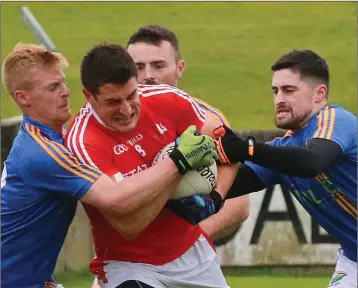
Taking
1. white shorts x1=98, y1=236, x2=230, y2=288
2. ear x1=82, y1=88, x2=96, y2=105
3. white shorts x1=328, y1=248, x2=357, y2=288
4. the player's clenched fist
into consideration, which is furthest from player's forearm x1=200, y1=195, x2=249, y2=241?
ear x1=82, y1=88, x2=96, y2=105

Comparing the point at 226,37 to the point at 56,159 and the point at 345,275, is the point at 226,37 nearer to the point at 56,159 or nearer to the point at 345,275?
the point at 345,275

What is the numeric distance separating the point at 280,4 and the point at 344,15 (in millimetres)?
2055

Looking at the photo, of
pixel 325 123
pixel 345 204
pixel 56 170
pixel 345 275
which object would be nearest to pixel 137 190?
pixel 56 170

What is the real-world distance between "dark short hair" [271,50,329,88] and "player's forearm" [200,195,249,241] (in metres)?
1.22

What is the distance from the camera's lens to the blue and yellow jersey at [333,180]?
24.7 feet

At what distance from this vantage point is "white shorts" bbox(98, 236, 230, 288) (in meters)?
7.20

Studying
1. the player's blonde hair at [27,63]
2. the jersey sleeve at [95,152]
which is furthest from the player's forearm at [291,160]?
the player's blonde hair at [27,63]

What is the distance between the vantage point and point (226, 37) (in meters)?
24.8

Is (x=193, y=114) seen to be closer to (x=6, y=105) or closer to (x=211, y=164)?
(x=211, y=164)

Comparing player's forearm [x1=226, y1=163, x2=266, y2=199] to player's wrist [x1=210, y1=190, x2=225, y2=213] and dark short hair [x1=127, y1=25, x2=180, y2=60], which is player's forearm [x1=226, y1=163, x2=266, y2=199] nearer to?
player's wrist [x1=210, y1=190, x2=225, y2=213]

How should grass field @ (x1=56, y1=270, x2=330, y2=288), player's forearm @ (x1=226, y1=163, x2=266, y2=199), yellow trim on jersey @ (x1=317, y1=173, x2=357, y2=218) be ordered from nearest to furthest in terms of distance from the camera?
yellow trim on jersey @ (x1=317, y1=173, x2=357, y2=218) < player's forearm @ (x1=226, y1=163, x2=266, y2=199) < grass field @ (x1=56, y1=270, x2=330, y2=288)

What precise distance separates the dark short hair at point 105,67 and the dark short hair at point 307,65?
4.19ft

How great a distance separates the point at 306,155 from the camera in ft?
23.4

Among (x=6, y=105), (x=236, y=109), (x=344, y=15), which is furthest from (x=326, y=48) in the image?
(x=6, y=105)
